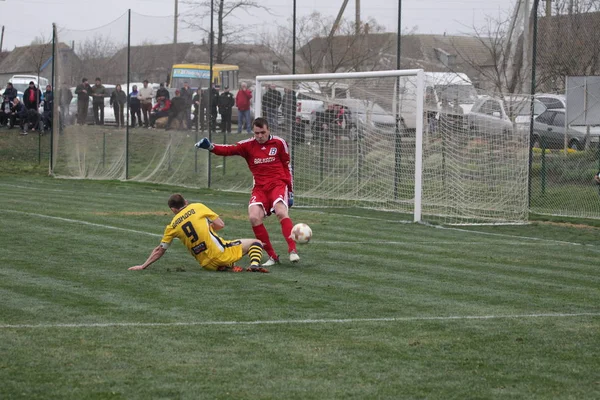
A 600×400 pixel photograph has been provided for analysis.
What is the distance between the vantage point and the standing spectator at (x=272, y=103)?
73.5 ft

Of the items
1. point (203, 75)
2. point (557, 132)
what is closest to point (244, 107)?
point (203, 75)

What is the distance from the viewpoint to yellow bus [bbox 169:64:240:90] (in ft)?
86.9

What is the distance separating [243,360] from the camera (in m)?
6.93

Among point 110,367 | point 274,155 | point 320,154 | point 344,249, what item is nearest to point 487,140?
point 320,154

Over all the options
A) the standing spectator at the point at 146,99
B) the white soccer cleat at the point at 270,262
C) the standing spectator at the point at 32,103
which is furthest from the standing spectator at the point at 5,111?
the white soccer cleat at the point at 270,262

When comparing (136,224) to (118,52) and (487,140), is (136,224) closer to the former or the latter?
(487,140)

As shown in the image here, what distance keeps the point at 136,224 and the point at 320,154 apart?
6598 millimetres

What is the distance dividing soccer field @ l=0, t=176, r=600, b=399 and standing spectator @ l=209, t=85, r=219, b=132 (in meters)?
11.1

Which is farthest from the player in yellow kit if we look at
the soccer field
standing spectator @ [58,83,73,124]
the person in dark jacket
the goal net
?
standing spectator @ [58,83,73,124]

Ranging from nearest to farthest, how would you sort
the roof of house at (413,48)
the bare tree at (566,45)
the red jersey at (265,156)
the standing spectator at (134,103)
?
the red jersey at (265,156)
the bare tree at (566,45)
the roof of house at (413,48)
the standing spectator at (134,103)

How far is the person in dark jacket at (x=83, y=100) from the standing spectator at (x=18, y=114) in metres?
7.79

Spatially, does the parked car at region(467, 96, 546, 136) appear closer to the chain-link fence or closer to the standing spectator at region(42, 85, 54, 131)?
the chain-link fence

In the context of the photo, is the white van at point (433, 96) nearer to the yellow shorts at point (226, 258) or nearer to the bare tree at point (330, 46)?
the bare tree at point (330, 46)

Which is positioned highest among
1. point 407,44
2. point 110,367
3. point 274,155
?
point 407,44
